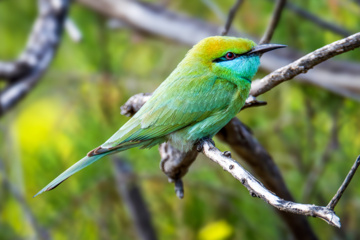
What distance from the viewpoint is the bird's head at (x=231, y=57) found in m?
2.09

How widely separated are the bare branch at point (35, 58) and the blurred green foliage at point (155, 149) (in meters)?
0.79

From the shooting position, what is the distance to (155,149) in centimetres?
388

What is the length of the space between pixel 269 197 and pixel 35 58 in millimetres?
2254

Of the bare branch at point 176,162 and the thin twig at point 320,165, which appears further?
the thin twig at point 320,165

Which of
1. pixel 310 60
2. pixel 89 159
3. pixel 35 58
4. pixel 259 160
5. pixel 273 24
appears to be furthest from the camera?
pixel 35 58

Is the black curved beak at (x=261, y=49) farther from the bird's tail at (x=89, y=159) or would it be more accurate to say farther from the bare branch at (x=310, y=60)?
the bird's tail at (x=89, y=159)

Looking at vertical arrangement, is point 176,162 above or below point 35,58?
above

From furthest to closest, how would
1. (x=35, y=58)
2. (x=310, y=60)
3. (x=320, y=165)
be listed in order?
1. (x=320, y=165)
2. (x=35, y=58)
3. (x=310, y=60)

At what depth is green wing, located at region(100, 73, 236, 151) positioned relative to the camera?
6.72 feet

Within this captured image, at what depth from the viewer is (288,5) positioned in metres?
3.49

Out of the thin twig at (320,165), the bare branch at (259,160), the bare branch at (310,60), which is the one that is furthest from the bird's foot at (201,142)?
the thin twig at (320,165)

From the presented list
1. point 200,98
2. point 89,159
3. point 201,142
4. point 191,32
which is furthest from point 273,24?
point 191,32

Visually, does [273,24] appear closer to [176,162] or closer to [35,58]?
[176,162]

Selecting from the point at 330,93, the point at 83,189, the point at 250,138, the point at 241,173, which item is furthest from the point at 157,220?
the point at 241,173
